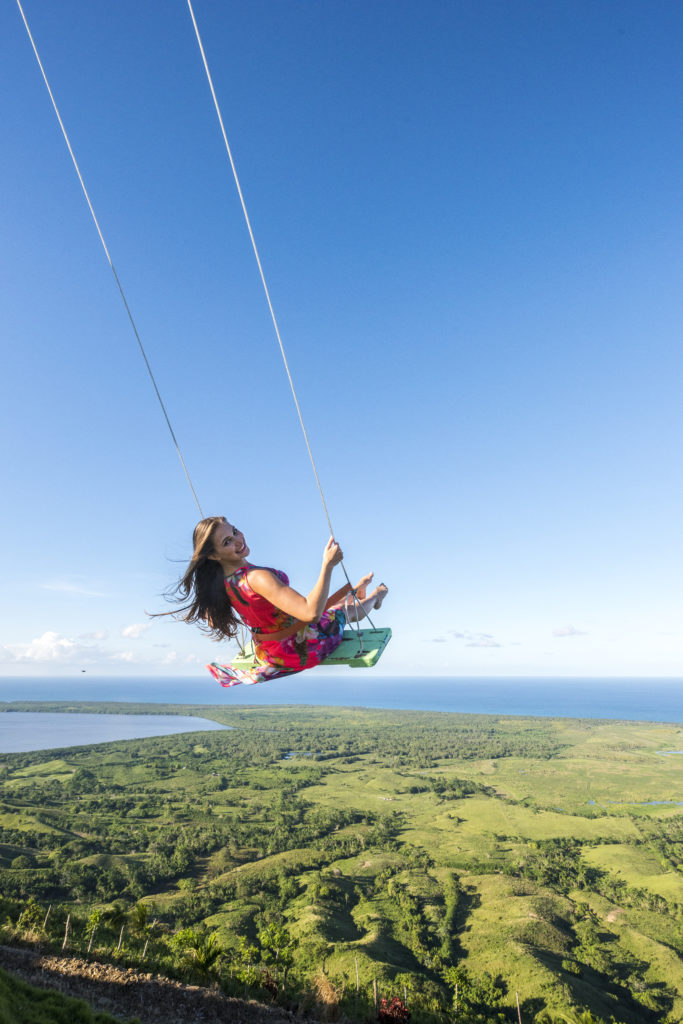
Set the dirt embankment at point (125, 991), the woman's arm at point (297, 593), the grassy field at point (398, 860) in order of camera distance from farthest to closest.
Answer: the grassy field at point (398, 860)
the dirt embankment at point (125, 991)
the woman's arm at point (297, 593)

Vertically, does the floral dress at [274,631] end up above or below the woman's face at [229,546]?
below

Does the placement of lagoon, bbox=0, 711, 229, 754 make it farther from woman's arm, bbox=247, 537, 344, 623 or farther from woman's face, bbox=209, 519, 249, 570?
woman's arm, bbox=247, 537, 344, 623

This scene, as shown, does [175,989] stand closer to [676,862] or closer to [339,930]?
[339,930]

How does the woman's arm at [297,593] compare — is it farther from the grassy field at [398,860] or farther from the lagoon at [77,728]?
the lagoon at [77,728]

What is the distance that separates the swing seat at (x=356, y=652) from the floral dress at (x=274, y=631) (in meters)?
0.04

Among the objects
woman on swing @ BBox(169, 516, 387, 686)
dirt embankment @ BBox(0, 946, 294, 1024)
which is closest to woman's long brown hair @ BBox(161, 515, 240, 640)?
woman on swing @ BBox(169, 516, 387, 686)

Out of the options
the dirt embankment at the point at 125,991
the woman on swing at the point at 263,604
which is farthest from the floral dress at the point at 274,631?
the dirt embankment at the point at 125,991

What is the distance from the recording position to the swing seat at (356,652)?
315cm

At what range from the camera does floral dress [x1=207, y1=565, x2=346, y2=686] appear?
9.16ft

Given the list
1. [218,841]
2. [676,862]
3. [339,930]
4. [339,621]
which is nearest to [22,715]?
[218,841]

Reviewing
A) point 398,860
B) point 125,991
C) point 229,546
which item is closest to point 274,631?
point 229,546

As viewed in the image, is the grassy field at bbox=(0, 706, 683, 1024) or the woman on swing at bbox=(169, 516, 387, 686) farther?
the grassy field at bbox=(0, 706, 683, 1024)

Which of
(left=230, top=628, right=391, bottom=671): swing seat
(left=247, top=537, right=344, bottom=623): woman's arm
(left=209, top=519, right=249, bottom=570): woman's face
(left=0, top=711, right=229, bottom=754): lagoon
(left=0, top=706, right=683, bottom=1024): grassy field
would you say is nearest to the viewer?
(left=247, top=537, right=344, bottom=623): woman's arm

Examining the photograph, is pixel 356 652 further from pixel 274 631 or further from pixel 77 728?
pixel 77 728
